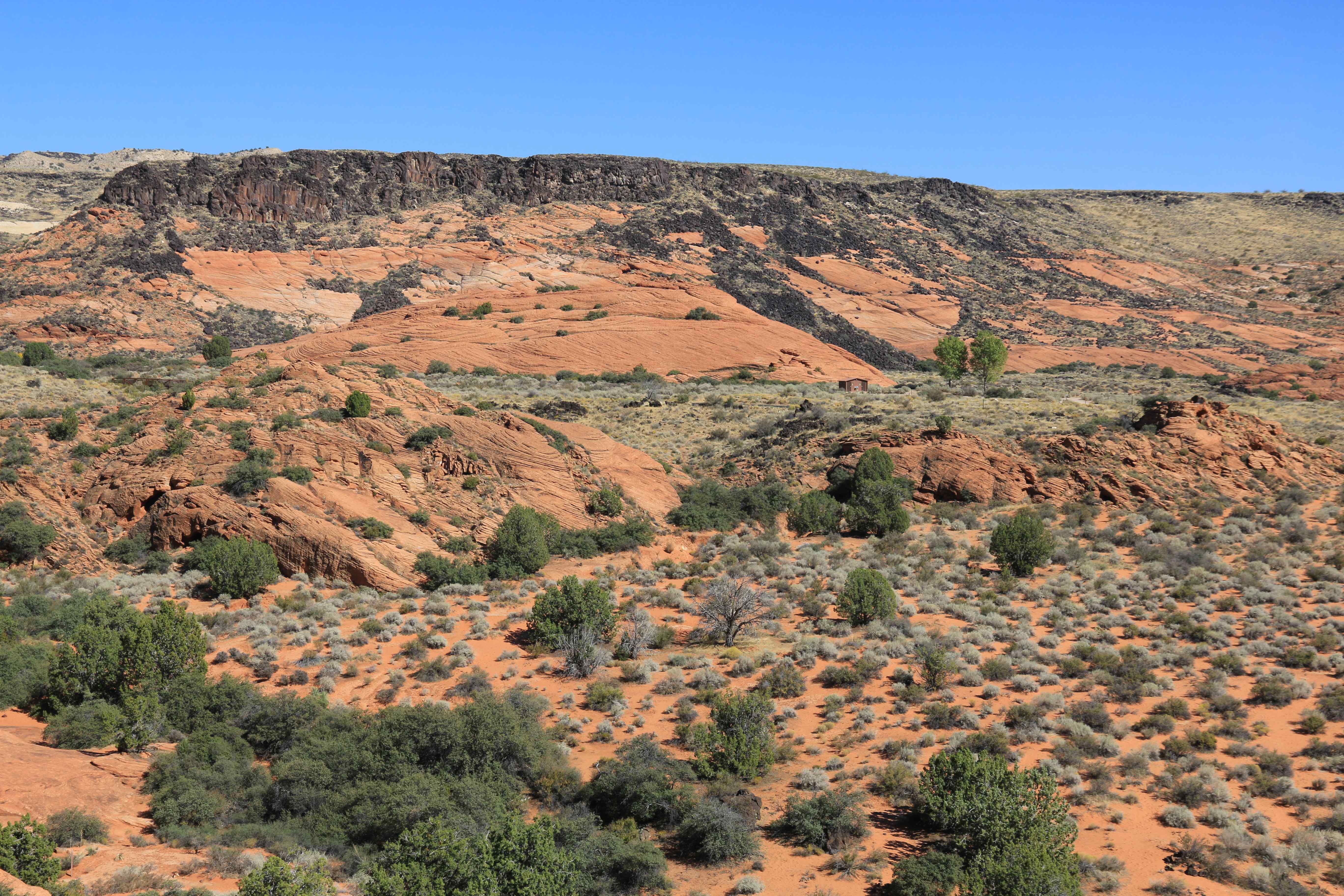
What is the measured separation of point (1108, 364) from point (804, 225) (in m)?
30.7

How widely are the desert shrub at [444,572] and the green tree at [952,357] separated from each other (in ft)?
112

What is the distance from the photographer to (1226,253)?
101m

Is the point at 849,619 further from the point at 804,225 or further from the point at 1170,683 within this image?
the point at 804,225

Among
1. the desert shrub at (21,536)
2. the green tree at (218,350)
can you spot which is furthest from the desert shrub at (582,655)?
the green tree at (218,350)

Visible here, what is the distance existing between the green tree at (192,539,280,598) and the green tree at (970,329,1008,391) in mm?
37227

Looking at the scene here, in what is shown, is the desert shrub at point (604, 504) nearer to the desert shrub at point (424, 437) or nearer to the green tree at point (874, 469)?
the desert shrub at point (424, 437)

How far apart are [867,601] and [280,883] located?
13.3 metres

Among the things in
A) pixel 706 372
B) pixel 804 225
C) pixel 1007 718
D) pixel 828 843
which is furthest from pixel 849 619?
pixel 804 225

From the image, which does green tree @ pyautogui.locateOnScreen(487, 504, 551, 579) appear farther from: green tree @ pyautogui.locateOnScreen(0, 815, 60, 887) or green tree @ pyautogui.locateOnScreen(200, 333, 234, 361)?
green tree @ pyautogui.locateOnScreen(200, 333, 234, 361)

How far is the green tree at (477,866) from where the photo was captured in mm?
9914

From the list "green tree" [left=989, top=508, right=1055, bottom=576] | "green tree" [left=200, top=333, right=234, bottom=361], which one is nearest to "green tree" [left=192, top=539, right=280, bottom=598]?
"green tree" [left=989, top=508, right=1055, bottom=576]

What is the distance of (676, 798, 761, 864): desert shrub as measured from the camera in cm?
1202

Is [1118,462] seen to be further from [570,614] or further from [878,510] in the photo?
[570,614]

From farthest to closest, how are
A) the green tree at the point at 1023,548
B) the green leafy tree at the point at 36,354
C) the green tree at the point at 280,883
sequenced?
the green leafy tree at the point at 36,354 → the green tree at the point at 1023,548 → the green tree at the point at 280,883
